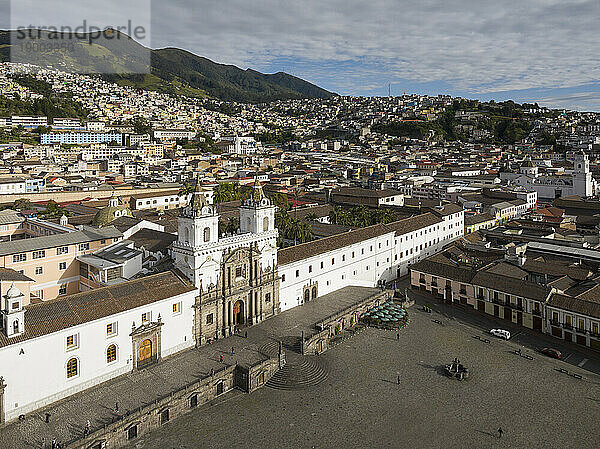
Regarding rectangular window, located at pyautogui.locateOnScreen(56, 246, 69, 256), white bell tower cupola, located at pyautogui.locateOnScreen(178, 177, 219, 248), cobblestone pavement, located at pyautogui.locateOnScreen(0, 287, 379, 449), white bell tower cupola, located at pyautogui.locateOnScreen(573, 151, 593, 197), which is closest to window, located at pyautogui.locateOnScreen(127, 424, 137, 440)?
cobblestone pavement, located at pyautogui.locateOnScreen(0, 287, 379, 449)

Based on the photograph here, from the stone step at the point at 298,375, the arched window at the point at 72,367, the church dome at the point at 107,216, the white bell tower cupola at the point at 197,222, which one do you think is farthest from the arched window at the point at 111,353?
the church dome at the point at 107,216

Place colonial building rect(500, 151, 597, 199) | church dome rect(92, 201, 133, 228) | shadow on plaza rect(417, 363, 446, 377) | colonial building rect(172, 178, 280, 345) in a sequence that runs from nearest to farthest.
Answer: shadow on plaza rect(417, 363, 446, 377)
colonial building rect(172, 178, 280, 345)
church dome rect(92, 201, 133, 228)
colonial building rect(500, 151, 597, 199)

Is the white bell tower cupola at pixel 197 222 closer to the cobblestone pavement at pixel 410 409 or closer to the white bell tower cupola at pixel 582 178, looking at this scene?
the cobblestone pavement at pixel 410 409

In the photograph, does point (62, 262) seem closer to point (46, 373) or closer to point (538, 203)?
point (46, 373)

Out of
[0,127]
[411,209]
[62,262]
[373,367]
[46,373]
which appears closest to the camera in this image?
[46,373]

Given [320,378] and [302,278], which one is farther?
[302,278]

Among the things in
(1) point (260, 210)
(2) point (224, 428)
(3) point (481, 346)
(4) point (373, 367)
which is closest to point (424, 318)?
Answer: (3) point (481, 346)

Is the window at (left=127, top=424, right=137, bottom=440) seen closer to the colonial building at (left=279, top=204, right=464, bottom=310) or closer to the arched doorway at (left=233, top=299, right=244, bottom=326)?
the arched doorway at (left=233, top=299, right=244, bottom=326)
